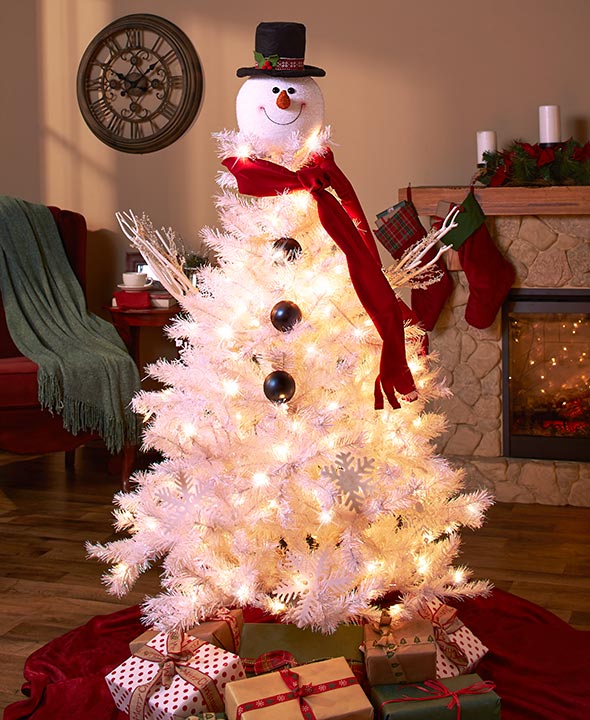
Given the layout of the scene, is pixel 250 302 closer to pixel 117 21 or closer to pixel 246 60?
pixel 246 60

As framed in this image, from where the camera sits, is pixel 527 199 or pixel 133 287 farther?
pixel 133 287

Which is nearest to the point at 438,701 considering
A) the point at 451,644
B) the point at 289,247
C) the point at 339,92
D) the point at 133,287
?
the point at 451,644

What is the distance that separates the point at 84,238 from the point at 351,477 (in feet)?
8.30

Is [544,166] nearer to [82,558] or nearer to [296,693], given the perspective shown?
[82,558]

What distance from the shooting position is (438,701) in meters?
1.75

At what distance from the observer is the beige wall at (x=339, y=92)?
144 inches

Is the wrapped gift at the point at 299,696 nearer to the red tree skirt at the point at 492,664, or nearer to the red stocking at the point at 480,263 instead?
the red tree skirt at the point at 492,664

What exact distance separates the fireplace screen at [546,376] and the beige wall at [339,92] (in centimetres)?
68

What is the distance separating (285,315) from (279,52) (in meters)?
0.58

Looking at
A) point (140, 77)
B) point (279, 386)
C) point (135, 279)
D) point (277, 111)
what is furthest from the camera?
point (140, 77)

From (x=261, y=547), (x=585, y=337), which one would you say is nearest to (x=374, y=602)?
(x=261, y=547)

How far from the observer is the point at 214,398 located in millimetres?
2055

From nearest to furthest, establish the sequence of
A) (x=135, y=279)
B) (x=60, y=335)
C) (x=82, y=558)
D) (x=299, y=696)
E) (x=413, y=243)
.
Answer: (x=299, y=696), (x=82, y=558), (x=413, y=243), (x=60, y=335), (x=135, y=279)

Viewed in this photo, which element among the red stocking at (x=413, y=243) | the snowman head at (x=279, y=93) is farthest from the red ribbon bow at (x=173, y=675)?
the red stocking at (x=413, y=243)
